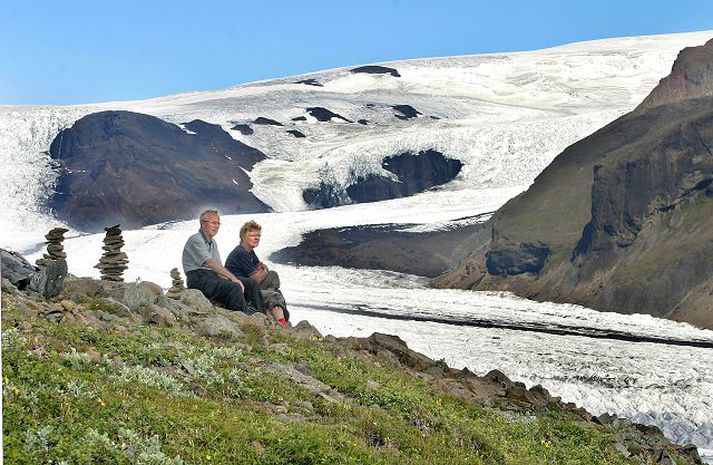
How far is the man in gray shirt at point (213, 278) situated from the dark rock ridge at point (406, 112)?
149m

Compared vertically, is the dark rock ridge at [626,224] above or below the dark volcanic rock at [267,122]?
below

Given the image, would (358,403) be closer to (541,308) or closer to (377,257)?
(541,308)

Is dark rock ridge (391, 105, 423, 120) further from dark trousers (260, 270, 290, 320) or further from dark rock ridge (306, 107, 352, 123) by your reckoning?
dark trousers (260, 270, 290, 320)

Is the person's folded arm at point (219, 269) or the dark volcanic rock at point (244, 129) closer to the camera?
the person's folded arm at point (219, 269)

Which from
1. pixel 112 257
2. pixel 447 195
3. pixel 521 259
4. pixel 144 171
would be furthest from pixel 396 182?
pixel 112 257

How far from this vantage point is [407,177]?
145 metres

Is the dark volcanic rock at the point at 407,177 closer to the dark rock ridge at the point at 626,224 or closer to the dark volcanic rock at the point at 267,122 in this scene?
the dark volcanic rock at the point at 267,122

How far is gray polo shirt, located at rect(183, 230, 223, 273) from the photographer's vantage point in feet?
53.1

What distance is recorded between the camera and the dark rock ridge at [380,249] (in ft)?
307

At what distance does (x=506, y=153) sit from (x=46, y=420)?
120291 mm

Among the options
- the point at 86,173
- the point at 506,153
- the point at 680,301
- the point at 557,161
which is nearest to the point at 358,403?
the point at 680,301

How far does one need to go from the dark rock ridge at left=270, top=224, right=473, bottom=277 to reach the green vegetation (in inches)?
2999

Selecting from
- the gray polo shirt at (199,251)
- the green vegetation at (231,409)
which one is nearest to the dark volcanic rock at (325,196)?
the gray polo shirt at (199,251)

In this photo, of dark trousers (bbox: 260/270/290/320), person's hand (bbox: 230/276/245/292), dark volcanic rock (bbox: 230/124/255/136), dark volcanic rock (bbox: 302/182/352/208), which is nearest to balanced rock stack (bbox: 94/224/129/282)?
dark trousers (bbox: 260/270/290/320)
